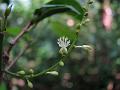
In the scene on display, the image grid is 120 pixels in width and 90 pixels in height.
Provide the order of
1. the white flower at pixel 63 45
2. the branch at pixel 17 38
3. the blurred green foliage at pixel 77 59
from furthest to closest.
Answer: the blurred green foliage at pixel 77 59 < the branch at pixel 17 38 < the white flower at pixel 63 45

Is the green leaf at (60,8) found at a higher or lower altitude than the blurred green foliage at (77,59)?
higher

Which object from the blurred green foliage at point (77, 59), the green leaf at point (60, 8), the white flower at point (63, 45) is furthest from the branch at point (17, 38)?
the blurred green foliage at point (77, 59)

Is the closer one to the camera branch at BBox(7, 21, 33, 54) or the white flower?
the white flower

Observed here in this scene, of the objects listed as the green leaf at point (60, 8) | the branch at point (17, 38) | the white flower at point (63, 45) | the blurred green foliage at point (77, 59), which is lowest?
the blurred green foliage at point (77, 59)

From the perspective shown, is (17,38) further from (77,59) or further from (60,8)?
(77,59)

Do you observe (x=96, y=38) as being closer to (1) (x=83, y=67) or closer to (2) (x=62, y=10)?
(1) (x=83, y=67)

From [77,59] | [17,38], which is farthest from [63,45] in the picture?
[77,59]

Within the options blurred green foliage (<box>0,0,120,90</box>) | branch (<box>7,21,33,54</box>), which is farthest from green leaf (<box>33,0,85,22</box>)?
blurred green foliage (<box>0,0,120,90</box>)

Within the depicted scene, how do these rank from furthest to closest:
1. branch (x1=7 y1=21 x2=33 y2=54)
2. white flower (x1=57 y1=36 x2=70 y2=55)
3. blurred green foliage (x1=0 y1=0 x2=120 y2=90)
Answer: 1. blurred green foliage (x1=0 y1=0 x2=120 y2=90)
2. branch (x1=7 y1=21 x2=33 y2=54)
3. white flower (x1=57 y1=36 x2=70 y2=55)

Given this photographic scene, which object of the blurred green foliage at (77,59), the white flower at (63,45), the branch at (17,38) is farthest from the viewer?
the blurred green foliage at (77,59)

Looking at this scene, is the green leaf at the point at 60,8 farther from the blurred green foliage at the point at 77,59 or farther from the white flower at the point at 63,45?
the blurred green foliage at the point at 77,59

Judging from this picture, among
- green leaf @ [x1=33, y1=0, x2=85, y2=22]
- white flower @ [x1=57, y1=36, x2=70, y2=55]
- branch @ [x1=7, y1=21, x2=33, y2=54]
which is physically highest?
green leaf @ [x1=33, y1=0, x2=85, y2=22]

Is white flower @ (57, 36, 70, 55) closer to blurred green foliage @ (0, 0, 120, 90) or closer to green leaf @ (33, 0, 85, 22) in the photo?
green leaf @ (33, 0, 85, 22)

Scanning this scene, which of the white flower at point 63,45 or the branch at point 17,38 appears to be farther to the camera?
the branch at point 17,38
